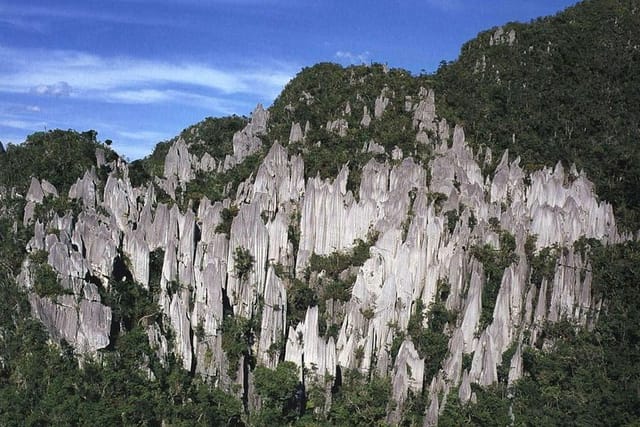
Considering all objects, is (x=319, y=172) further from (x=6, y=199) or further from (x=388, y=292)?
(x=6, y=199)

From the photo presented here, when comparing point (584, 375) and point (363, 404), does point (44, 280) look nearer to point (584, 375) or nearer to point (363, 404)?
point (363, 404)

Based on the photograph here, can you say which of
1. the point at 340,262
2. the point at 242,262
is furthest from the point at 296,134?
the point at 242,262

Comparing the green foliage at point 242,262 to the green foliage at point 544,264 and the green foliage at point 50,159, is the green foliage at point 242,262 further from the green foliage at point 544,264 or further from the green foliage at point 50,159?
the green foliage at point 544,264

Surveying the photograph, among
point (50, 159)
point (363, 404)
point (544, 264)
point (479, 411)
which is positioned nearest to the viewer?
point (479, 411)

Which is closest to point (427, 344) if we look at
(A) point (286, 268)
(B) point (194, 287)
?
(A) point (286, 268)

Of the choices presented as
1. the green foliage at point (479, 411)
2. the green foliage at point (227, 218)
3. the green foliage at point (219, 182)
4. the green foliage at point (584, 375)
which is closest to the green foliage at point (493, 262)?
the green foliage at point (584, 375)

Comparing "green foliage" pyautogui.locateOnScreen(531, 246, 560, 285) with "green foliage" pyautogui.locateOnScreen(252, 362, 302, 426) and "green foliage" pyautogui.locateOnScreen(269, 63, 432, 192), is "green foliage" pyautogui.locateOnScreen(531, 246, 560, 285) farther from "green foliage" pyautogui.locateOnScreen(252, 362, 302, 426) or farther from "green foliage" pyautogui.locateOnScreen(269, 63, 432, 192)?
"green foliage" pyautogui.locateOnScreen(252, 362, 302, 426)
